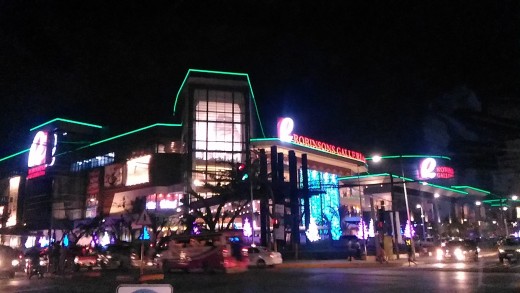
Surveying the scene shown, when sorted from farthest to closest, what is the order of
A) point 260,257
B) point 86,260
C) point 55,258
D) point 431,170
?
point 431,170 < point 86,260 < point 260,257 < point 55,258

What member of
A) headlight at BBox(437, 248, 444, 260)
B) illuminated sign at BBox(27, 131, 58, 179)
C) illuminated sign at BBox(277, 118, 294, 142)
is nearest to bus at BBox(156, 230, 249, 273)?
headlight at BBox(437, 248, 444, 260)

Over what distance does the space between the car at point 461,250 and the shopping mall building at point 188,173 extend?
16.0 metres

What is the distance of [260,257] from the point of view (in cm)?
3155

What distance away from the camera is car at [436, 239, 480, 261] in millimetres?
31737

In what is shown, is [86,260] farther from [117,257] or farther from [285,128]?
[285,128]

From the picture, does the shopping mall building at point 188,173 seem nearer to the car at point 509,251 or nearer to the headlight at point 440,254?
the headlight at point 440,254

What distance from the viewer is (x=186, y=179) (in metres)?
58.2

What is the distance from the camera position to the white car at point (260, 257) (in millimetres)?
31391

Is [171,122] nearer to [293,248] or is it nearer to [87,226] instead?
[87,226]

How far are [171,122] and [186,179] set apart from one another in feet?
43.9

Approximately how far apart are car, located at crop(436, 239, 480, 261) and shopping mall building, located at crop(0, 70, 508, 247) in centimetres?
1603

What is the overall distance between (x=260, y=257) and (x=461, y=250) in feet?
47.2

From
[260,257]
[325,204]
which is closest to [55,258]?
[260,257]

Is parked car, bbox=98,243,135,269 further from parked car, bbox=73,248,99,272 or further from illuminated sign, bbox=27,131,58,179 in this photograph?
illuminated sign, bbox=27,131,58,179
